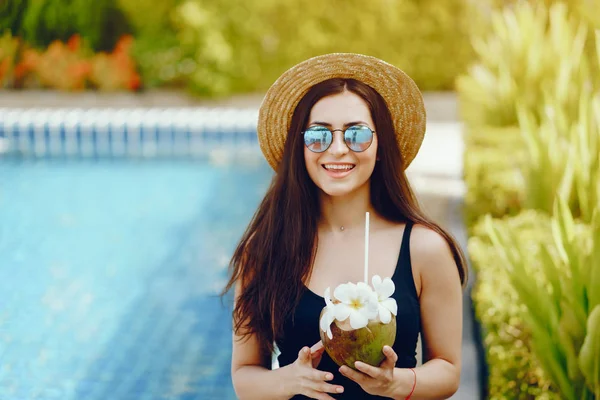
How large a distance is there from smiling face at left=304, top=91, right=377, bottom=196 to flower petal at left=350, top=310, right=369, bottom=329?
1.39ft

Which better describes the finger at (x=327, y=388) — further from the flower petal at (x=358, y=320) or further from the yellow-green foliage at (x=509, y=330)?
the yellow-green foliage at (x=509, y=330)

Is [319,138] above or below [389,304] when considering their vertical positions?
above

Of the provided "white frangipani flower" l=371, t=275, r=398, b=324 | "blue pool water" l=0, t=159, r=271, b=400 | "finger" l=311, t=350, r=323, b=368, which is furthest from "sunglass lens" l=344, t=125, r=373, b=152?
"blue pool water" l=0, t=159, r=271, b=400

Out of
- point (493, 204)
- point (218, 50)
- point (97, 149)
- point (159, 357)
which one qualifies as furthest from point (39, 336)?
point (218, 50)

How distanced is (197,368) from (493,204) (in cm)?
230

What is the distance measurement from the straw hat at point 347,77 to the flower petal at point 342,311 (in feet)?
2.25

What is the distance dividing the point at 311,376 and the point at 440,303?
0.41 meters

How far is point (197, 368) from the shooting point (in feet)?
15.3

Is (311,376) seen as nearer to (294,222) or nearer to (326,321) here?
(326,321)

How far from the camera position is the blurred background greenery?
265 centimetres

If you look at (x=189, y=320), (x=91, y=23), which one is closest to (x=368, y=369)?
(x=189, y=320)

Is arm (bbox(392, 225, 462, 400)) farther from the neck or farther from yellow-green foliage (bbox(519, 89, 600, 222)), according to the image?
yellow-green foliage (bbox(519, 89, 600, 222))

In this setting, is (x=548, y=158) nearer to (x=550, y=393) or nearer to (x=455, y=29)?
(x=550, y=393)

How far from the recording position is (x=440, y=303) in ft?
6.80
